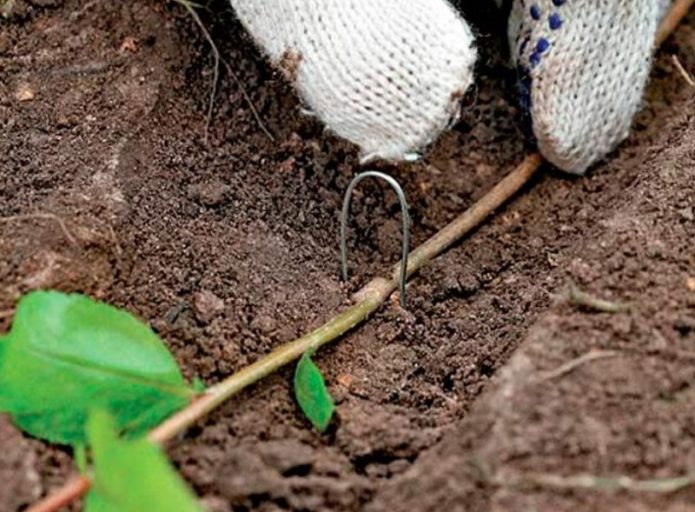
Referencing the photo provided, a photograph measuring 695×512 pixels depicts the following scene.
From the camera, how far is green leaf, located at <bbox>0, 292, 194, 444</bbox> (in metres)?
1.04

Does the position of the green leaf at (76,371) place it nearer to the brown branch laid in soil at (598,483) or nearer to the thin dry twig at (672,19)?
the brown branch laid in soil at (598,483)

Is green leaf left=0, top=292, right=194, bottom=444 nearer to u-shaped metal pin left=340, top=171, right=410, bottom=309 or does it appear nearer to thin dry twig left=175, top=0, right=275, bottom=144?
u-shaped metal pin left=340, top=171, right=410, bottom=309

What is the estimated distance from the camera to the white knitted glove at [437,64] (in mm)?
1453

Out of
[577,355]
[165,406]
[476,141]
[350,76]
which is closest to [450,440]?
[577,355]

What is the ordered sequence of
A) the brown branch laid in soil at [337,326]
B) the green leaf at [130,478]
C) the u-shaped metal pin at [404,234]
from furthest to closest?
the u-shaped metal pin at [404,234], the brown branch laid in soil at [337,326], the green leaf at [130,478]

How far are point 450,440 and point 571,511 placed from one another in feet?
0.57

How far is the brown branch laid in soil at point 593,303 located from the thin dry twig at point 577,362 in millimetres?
78

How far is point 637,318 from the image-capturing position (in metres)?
1.14

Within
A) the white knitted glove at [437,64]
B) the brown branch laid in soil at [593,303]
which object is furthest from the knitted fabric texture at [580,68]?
the brown branch laid in soil at [593,303]

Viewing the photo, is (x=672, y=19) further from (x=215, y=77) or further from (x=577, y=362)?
(x=577, y=362)

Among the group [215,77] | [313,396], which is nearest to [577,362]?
[313,396]

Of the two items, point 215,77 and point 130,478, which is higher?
point 130,478

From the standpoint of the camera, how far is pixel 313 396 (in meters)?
1.18

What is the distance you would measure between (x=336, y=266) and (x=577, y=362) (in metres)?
0.48
